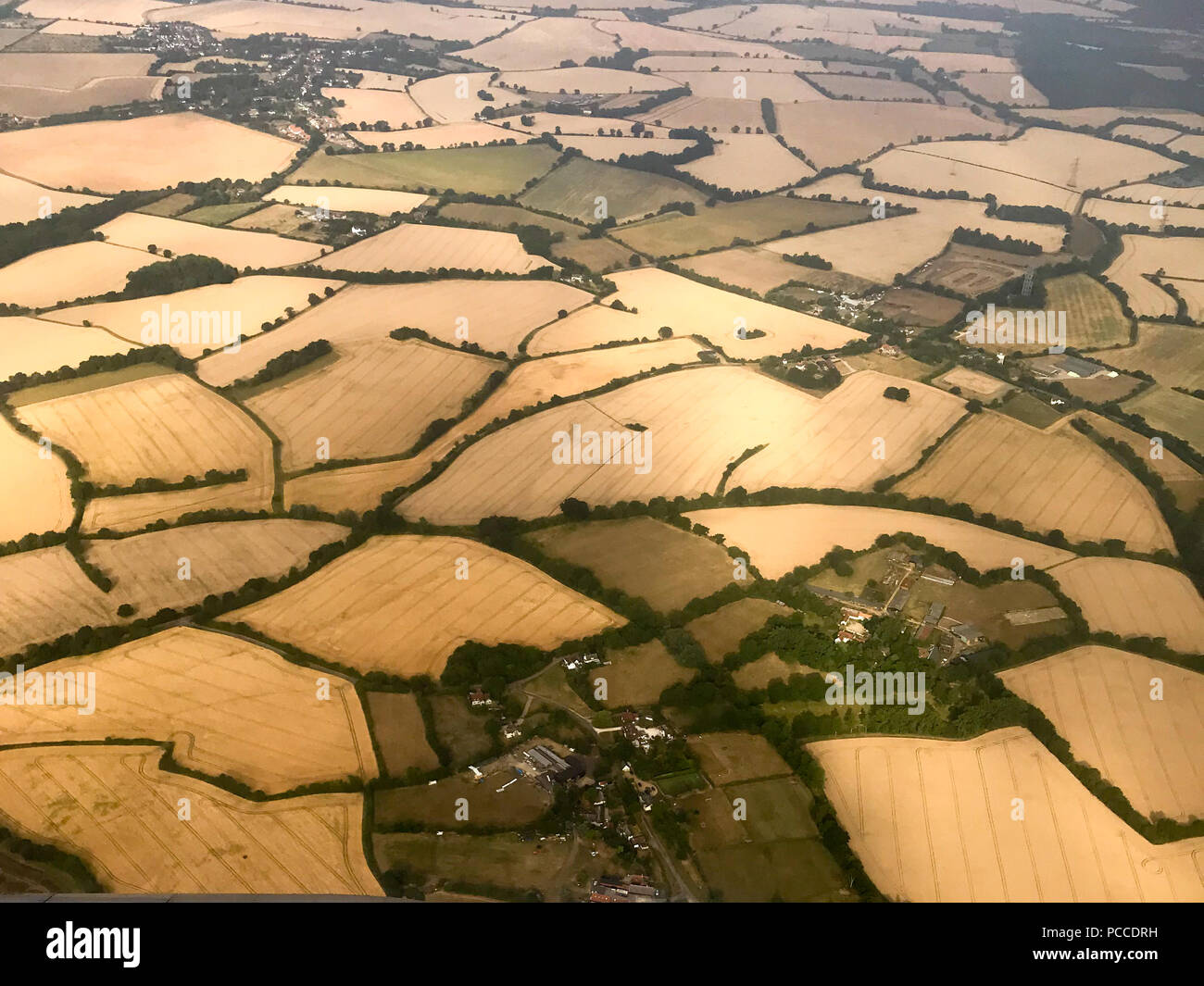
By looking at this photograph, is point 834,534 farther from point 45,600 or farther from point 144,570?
point 45,600

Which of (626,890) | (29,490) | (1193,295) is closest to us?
(626,890)

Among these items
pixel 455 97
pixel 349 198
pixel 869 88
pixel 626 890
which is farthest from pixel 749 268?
pixel 869 88

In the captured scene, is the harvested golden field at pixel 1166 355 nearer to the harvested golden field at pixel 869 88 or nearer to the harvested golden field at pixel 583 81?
the harvested golden field at pixel 869 88

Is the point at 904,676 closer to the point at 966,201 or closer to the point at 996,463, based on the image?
the point at 996,463

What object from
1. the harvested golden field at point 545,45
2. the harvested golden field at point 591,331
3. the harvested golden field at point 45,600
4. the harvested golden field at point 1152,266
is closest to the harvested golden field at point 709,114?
the harvested golden field at point 545,45

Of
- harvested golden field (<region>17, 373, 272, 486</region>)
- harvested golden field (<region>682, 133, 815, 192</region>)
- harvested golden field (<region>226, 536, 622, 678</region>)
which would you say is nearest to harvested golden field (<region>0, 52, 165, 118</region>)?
harvested golden field (<region>682, 133, 815, 192</region>)

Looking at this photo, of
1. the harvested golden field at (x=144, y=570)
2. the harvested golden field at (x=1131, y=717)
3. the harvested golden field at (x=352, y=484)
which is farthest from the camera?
the harvested golden field at (x=352, y=484)

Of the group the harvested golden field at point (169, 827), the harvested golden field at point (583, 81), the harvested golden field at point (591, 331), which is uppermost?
the harvested golden field at point (583, 81)
